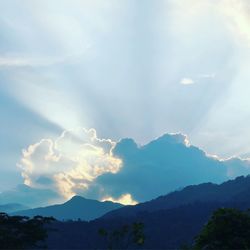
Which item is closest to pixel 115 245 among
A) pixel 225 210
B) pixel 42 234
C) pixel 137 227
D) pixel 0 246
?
pixel 137 227

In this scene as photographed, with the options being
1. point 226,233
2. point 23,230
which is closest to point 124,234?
point 23,230

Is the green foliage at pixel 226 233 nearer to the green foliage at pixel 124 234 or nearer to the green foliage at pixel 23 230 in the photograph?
the green foliage at pixel 124 234

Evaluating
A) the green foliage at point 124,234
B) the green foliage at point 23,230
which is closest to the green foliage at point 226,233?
the green foliage at point 124,234

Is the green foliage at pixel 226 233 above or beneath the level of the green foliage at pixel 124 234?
beneath

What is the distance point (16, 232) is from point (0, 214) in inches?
211

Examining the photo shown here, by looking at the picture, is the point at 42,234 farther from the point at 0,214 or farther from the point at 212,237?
the point at 212,237

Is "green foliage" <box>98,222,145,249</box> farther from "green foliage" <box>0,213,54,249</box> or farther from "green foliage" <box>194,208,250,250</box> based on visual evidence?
"green foliage" <box>194,208,250,250</box>

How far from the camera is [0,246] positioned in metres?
77.2

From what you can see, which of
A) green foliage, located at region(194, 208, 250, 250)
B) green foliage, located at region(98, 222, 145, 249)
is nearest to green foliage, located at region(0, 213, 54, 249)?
green foliage, located at region(98, 222, 145, 249)

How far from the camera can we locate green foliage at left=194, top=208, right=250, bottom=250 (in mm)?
60375

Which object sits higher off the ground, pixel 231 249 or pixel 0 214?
pixel 0 214

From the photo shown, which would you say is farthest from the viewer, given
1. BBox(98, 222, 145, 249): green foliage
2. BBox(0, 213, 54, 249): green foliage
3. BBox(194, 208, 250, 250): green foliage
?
BBox(98, 222, 145, 249): green foliage

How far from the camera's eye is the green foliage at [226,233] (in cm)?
6038

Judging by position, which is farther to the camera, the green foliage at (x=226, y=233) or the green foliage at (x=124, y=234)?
the green foliage at (x=124, y=234)
